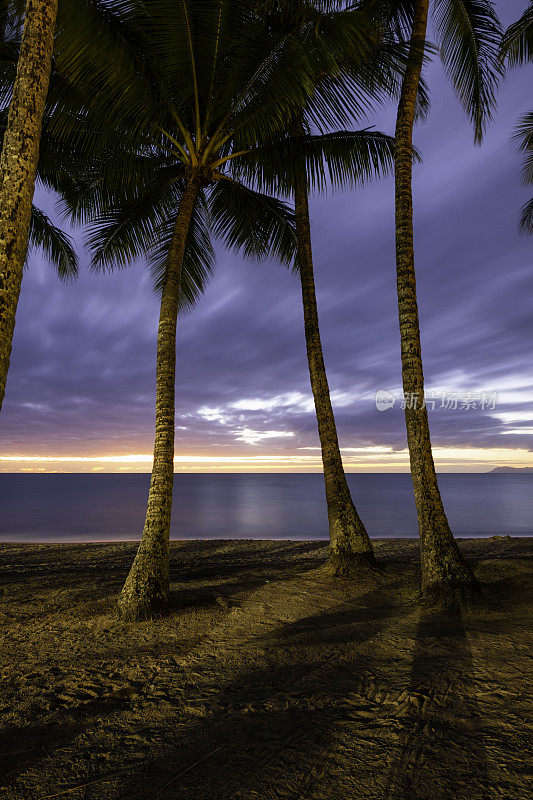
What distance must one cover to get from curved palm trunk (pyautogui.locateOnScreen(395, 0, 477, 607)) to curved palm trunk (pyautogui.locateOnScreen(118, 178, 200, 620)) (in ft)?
11.5

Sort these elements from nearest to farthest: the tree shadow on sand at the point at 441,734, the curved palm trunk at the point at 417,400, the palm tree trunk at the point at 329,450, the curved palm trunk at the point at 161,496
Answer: the tree shadow on sand at the point at 441,734 → the curved palm trunk at the point at 161,496 → the curved palm trunk at the point at 417,400 → the palm tree trunk at the point at 329,450

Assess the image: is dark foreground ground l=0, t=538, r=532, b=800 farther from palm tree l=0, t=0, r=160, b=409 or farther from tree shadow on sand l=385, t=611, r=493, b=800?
palm tree l=0, t=0, r=160, b=409

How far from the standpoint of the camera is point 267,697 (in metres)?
3.53

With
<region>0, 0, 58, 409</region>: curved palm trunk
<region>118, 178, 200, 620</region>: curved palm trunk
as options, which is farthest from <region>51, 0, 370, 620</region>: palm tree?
<region>0, 0, 58, 409</region>: curved palm trunk

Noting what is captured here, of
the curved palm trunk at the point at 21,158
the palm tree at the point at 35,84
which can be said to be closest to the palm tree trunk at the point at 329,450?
the palm tree at the point at 35,84

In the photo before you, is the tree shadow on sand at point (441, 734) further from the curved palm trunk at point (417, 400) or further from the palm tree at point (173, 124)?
the palm tree at point (173, 124)

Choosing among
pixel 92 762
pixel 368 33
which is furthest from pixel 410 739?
pixel 368 33

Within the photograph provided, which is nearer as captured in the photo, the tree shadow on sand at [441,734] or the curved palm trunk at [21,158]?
the tree shadow on sand at [441,734]

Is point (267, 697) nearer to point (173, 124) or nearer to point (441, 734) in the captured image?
point (441, 734)

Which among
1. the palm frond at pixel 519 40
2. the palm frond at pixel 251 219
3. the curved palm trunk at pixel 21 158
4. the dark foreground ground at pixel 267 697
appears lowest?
the dark foreground ground at pixel 267 697

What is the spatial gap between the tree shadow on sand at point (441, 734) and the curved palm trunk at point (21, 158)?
12.1ft

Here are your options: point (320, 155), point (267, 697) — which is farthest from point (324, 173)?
point (267, 697)

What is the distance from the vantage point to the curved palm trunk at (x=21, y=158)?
3.25m

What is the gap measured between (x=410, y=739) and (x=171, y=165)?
958cm
